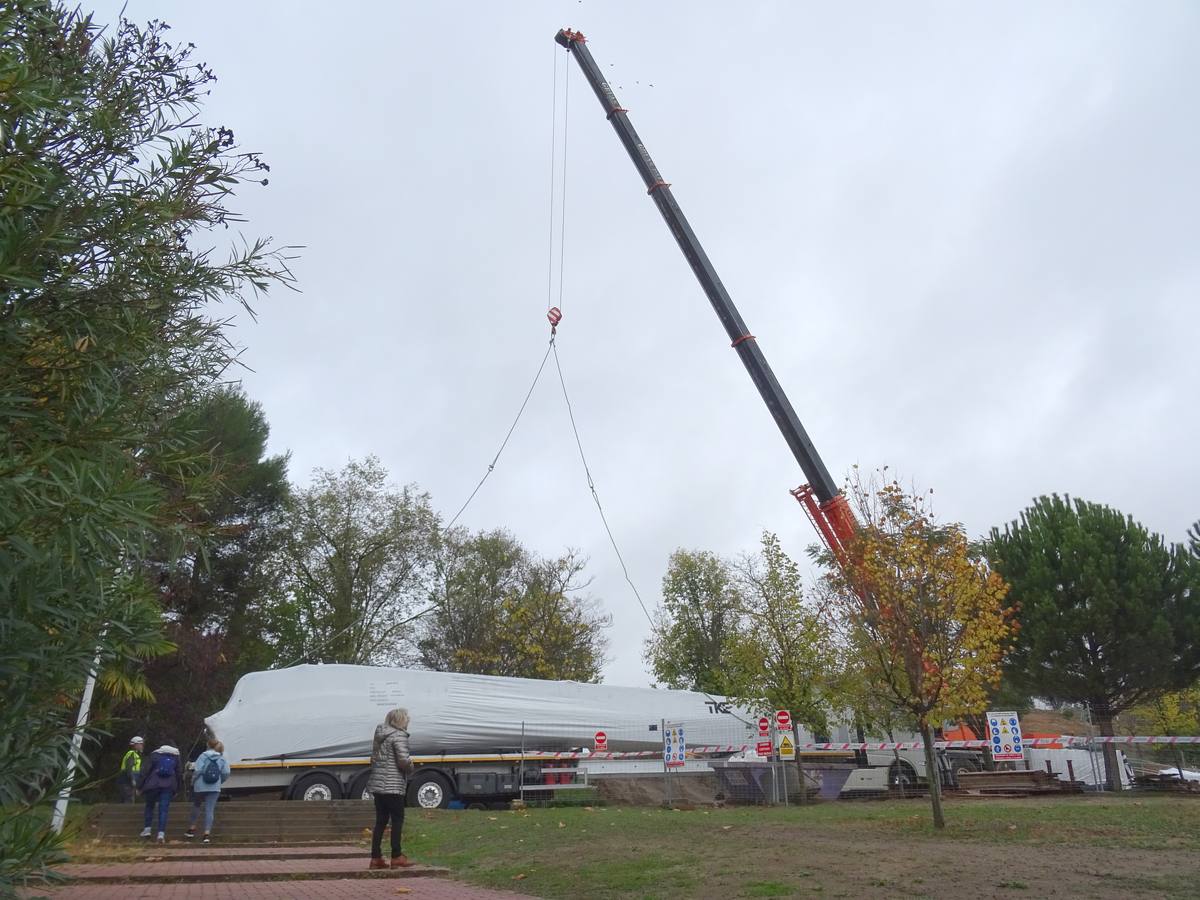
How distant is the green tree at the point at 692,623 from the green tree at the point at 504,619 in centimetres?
684

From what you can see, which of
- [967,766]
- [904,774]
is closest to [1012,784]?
[904,774]

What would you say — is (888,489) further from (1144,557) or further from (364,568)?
(364,568)

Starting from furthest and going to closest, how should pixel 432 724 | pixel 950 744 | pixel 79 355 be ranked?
1. pixel 950 744
2. pixel 432 724
3. pixel 79 355

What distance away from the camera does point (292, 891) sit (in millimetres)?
8984

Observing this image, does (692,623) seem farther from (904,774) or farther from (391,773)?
(391,773)

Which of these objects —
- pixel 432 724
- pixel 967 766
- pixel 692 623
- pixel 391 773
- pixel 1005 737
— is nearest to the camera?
pixel 391 773

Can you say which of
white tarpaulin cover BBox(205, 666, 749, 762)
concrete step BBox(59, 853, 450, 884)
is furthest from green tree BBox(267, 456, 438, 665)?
concrete step BBox(59, 853, 450, 884)

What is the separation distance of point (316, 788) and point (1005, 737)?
16.7m

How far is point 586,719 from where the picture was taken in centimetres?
2419

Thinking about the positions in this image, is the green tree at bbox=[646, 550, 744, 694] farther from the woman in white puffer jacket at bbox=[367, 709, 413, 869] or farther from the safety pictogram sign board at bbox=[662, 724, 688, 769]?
the woman in white puffer jacket at bbox=[367, 709, 413, 869]

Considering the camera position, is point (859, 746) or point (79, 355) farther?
point (859, 746)

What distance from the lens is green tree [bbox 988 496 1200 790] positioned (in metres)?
30.8

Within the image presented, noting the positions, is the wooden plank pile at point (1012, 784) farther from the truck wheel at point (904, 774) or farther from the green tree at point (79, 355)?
the green tree at point (79, 355)

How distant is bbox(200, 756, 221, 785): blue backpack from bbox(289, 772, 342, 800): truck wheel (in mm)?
6079
